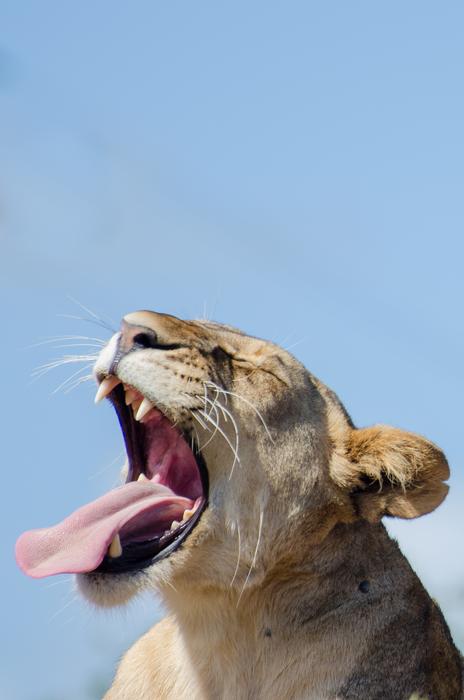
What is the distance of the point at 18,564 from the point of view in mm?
5898

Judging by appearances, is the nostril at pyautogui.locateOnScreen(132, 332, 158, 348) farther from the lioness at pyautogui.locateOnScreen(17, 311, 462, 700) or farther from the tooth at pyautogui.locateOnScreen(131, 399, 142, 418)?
the tooth at pyautogui.locateOnScreen(131, 399, 142, 418)

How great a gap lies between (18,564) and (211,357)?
3.89ft

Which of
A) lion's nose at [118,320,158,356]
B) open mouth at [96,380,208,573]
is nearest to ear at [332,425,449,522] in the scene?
open mouth at [96,380,208,573]

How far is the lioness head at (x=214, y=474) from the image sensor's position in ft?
18.9

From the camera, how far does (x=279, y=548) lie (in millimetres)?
5875

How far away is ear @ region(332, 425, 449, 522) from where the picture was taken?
5957mm

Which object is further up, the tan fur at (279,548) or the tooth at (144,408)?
the tooth at (144,408)

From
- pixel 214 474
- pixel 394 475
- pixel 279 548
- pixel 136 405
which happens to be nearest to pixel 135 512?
pixel 214 474

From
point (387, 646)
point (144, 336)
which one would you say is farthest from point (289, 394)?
point (387, 646)

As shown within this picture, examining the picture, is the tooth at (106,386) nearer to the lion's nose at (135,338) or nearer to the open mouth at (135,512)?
the open mouth at (135,512)

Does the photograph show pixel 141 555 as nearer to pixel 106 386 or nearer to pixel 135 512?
pixel 135 512

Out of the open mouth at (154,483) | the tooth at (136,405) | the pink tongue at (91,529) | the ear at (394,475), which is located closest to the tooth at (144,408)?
the open mouth at (154,483)

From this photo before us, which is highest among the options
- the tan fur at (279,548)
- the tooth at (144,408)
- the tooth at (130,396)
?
the tooth at (130,396)

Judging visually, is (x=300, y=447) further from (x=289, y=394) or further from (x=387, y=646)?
(x=387, y=646)
